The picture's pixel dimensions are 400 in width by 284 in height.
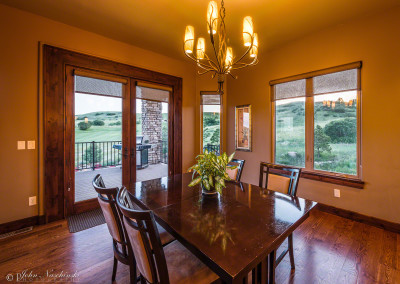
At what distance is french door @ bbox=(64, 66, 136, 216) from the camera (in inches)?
115

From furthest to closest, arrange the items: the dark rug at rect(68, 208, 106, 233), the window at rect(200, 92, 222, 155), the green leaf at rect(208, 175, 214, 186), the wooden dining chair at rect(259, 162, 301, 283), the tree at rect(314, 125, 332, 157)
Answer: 1. the window at rect(200, 92, 222, 155)
2. the tree at rect(314, 125, 332, 157)
3. the dark rug at rect(68, 208, 106, 233)
4. the wooden dining chair at rect(259, 162, 301, 283)
5. the green leaf at rect(208, 175, 214, 186)

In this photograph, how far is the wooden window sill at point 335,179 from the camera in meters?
2.70

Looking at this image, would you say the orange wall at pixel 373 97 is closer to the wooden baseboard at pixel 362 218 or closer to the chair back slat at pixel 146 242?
the wooden baseboard at pixel 362 218

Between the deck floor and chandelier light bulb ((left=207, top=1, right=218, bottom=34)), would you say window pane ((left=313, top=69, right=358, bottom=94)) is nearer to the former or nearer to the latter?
chandelier light bulb ((left=207, top=1, right=218, bottom=34))

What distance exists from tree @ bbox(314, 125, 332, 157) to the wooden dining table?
1954mm

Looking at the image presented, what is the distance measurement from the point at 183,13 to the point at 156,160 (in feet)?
9.04

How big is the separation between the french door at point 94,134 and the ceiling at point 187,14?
0.76 meters

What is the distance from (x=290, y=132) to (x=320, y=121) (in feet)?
1.76

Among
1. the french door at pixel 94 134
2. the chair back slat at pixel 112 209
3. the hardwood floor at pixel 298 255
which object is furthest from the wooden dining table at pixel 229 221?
the french door at pixel 94 134

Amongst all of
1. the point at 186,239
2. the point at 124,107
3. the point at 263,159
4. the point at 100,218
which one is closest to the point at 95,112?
the point at 124,107

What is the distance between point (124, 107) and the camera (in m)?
3.43

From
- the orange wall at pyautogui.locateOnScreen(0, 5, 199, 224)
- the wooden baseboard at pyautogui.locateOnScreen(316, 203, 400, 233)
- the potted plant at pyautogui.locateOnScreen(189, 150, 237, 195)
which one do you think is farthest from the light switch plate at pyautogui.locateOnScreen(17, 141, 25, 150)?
the wooden baseboard at pyautogui.locateOnScreen(316, 203, 400, 233)

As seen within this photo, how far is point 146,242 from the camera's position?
971mm

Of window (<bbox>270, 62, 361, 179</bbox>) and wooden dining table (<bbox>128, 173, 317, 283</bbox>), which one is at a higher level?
window (<bbox>270, 62, 361, 179</bbox>)
